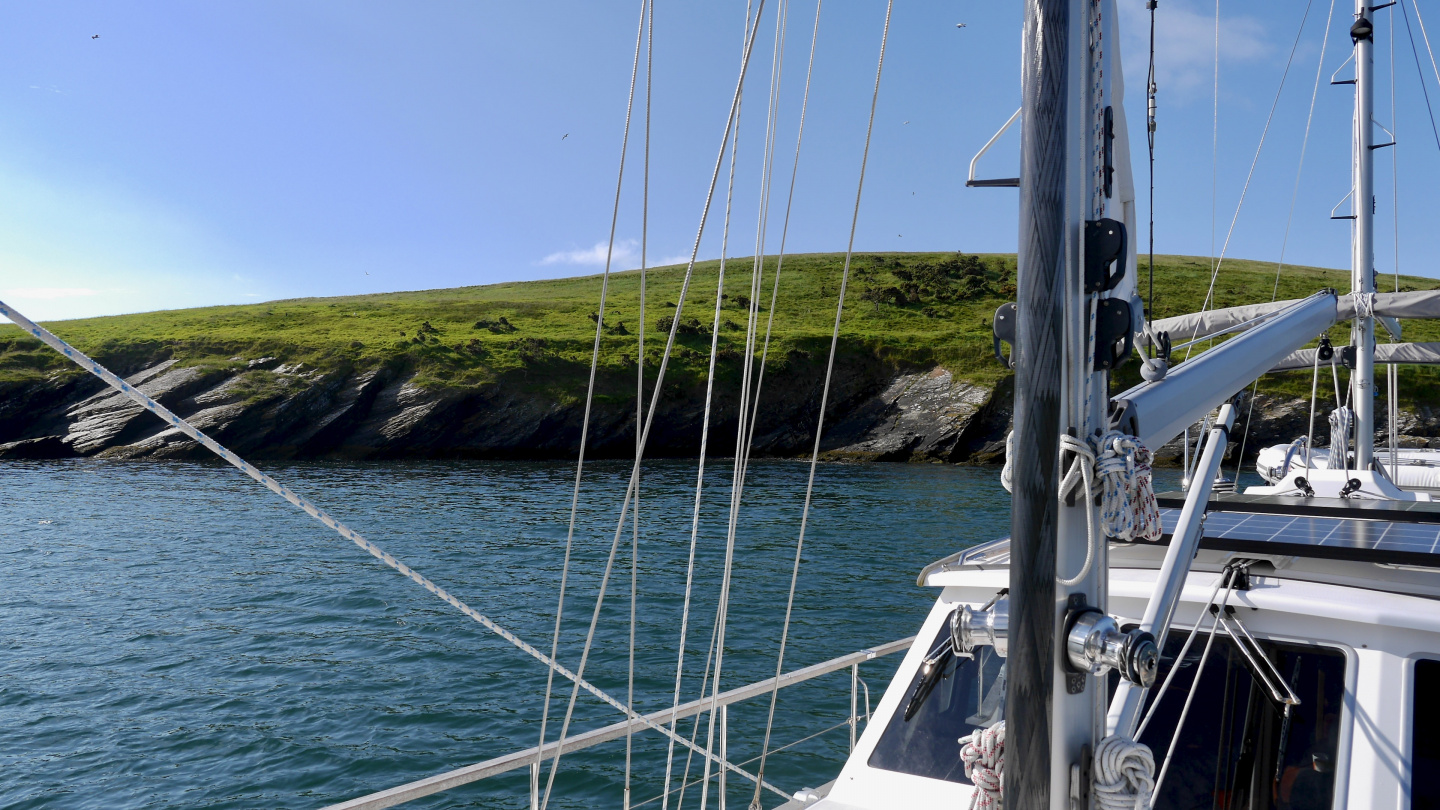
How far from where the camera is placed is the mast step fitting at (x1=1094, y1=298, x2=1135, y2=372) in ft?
7.55

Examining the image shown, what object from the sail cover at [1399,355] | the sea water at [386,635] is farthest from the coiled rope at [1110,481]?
the sail cover at [1399,355]

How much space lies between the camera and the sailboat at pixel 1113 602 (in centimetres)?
219

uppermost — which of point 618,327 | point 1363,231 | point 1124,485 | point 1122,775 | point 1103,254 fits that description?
point 618,327

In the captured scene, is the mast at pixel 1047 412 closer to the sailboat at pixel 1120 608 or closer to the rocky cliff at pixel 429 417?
the sailboat at pixel 1120 608

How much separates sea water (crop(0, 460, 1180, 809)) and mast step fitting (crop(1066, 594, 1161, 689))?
325 centimetres

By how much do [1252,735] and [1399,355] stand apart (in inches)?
634

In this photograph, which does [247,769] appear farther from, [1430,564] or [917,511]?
[917,511]

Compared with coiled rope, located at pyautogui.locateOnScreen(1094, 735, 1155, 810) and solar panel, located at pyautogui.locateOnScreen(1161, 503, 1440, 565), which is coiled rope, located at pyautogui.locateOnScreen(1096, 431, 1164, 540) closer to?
coiled rope, located at pyautogui.locateOnScreen(1094, 735, 1155, 810)

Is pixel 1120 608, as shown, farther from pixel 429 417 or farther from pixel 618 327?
pixel 618 327

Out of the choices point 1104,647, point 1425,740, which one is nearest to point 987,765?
point 1104,647

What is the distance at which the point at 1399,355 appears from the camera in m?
15.5

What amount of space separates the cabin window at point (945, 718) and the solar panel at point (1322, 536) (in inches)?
45.9

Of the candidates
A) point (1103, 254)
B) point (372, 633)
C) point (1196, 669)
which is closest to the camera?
point (1103, 254)

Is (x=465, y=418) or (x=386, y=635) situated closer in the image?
(x=386, y=635)
